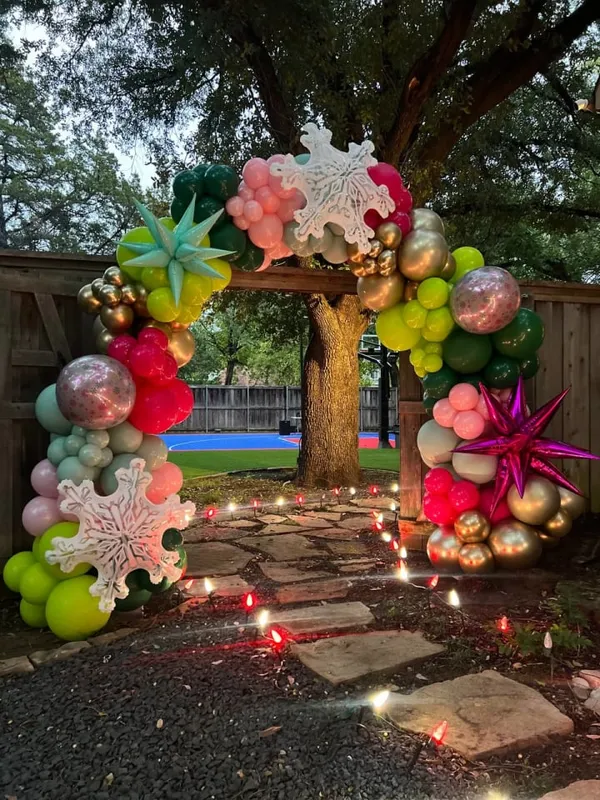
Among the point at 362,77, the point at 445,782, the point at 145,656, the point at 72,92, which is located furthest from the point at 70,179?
the point at 445,782

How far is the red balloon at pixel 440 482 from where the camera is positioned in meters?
3.84

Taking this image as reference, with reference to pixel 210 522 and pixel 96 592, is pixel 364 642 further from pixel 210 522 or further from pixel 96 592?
pixel 210 522

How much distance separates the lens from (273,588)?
12.6 feet

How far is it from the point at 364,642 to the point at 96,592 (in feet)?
4.51

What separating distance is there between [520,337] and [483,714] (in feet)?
7.46

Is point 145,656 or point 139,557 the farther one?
point 139,557

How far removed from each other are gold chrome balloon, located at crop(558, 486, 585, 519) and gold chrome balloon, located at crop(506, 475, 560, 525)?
0.65ft

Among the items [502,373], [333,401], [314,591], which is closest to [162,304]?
[314,591]

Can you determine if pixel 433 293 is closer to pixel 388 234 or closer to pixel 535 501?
pixel 388 234

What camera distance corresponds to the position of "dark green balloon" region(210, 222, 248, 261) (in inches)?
134

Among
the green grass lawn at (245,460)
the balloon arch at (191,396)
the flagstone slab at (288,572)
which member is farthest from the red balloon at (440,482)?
the green grass lawn at (245,460)

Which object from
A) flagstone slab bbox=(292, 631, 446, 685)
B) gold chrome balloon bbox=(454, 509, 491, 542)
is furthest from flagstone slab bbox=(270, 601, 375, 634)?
gold chrome balloon bbox=(454, 509, 491, 542)

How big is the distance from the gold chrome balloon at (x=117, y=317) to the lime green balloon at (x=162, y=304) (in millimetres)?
127

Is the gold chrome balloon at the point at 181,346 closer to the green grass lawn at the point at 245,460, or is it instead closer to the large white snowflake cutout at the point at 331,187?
the large white snowflake cutout at the point at 331,187
